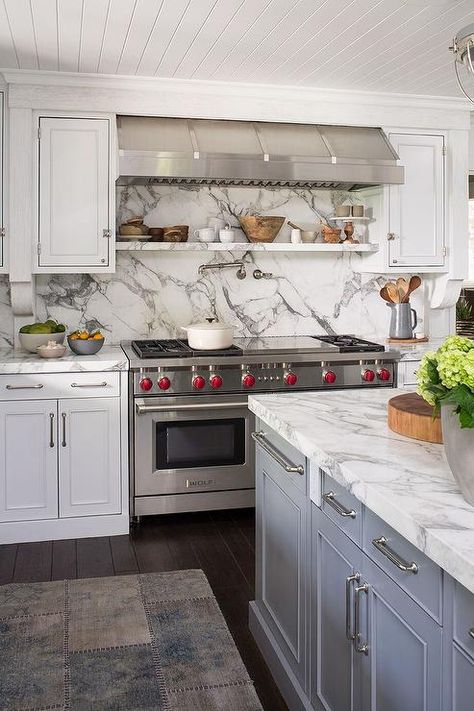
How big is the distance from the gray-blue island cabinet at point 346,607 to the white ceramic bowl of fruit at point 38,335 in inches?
76.2

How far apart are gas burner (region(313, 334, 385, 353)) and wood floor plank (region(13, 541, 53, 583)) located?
6.59 ft

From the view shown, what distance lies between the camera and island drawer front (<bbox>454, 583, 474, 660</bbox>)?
1.44 meters

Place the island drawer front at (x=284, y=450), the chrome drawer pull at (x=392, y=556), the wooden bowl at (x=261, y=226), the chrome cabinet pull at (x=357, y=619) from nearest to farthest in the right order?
the chrome drawer pull at (x=392, y=556) < the chrome cabinet pull at (x=357, y=619) < the island drawer front at (x=284, y=450) < the wooden bowl at (x=261, y=226)

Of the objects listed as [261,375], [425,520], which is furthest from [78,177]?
[425,520]

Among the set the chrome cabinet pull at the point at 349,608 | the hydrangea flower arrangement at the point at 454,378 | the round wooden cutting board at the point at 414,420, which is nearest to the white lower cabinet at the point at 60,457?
the round wooden cutting board at the point at 414,420

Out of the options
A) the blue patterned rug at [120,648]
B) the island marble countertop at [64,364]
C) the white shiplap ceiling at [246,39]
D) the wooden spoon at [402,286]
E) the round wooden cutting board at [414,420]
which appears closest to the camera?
the round wooden cutting board at [414,420]

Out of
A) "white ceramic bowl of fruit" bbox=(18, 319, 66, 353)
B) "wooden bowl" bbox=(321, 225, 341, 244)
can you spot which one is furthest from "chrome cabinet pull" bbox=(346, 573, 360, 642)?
"wooden bowl" bbox=(321, 225, 341, 244)

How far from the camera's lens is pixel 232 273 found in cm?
520

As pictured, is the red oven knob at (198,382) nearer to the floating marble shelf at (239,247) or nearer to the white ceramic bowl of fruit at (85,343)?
the white ceramic bowl of fruit at (85,343)

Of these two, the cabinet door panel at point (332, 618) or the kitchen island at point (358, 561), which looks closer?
the kitchen island at point (358, 561)

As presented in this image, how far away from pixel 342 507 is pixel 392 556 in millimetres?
358

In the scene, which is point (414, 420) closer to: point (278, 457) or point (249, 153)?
point (278, 457)

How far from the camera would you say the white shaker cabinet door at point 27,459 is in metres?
4.18

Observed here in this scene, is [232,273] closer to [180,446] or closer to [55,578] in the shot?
[180,446]
